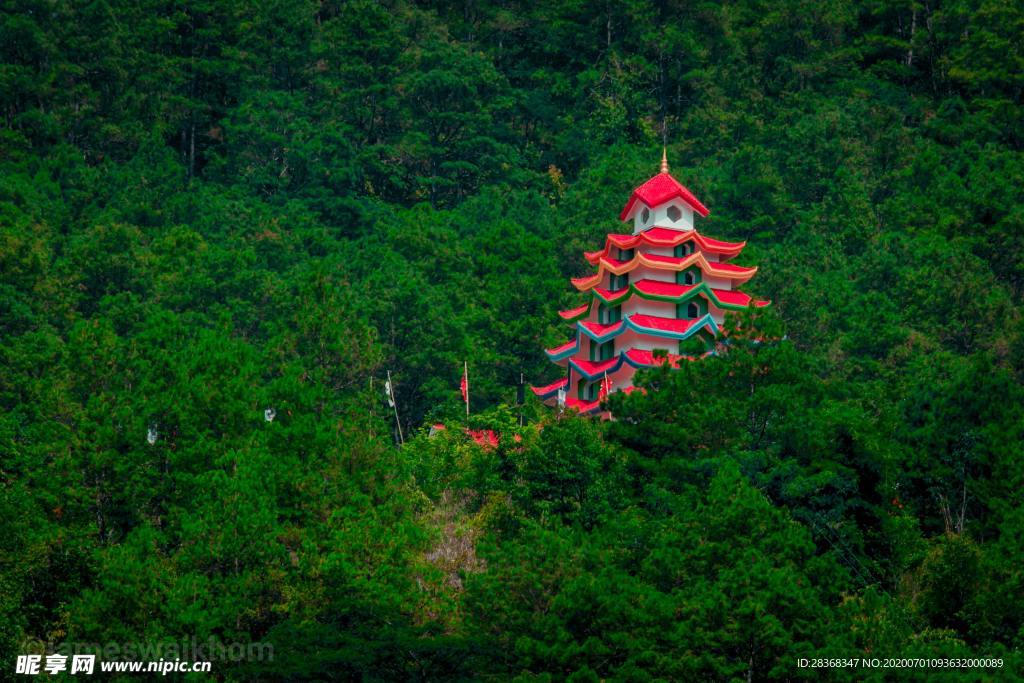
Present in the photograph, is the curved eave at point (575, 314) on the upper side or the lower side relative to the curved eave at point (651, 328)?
upper

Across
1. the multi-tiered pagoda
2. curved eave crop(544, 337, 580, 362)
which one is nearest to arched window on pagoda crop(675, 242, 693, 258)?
the multi-tiered pagoda

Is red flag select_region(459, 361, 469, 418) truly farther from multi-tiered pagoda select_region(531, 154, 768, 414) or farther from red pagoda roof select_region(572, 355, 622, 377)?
red pagoda roof select_region(572, 355, 622, 377)

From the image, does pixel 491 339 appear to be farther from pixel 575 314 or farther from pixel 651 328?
pixel 651 328

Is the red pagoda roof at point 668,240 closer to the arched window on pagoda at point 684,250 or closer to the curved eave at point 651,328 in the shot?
the arched window on pagoda at point 684,250

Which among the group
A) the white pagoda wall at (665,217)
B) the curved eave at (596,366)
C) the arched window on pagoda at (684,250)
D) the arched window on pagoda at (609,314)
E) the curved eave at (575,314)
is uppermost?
the white pagoda wall at (665,217)

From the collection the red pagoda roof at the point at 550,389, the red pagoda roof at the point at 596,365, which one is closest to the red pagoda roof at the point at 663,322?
the red pagoda roof at the point at 596,365

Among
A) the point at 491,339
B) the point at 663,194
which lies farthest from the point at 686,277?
the point at 491,339

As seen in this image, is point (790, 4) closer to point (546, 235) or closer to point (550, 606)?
point (546, 235)
